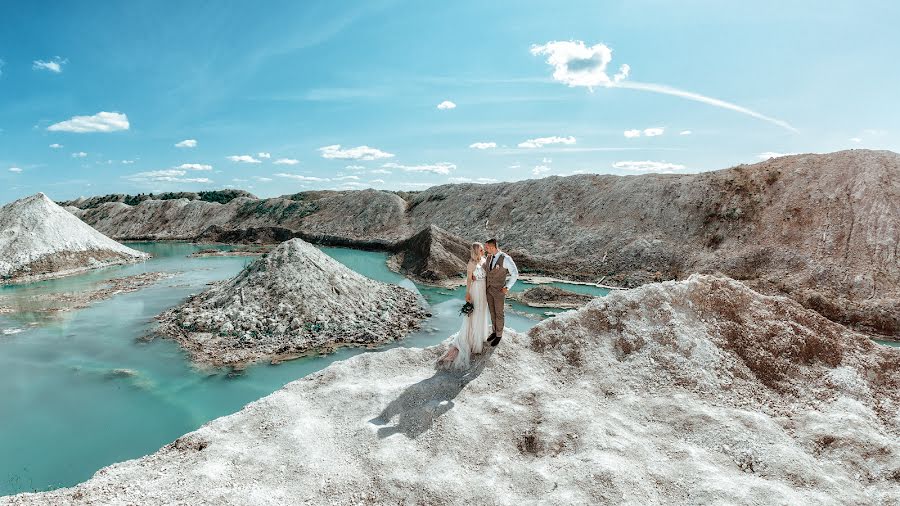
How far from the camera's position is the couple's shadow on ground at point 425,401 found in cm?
668

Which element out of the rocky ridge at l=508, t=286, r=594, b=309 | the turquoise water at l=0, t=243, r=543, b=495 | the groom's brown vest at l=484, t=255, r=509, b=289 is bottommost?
the turquoise water at l=0, t=243, r=543, b=495

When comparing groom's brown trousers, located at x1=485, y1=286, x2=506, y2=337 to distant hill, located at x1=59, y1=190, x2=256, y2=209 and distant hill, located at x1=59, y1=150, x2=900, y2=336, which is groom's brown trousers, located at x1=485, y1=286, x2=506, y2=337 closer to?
distant hill, located at x1=59, y1=150, x2=900, y2=336

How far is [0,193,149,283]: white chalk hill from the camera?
31797 millimetres

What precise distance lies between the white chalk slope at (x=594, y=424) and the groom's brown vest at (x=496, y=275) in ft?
4.57

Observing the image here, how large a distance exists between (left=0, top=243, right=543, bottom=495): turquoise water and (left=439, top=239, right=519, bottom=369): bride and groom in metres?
6.55

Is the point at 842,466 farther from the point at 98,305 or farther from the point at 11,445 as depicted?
the point at 98,305

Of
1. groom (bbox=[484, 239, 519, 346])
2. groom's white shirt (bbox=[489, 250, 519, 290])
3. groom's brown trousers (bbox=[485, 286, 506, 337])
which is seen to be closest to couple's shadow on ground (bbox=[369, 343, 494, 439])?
groom's brown trousers (bbox=[485, 286, 506, 337])

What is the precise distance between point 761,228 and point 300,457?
32.6 m

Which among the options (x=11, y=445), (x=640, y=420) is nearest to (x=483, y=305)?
(x=640, y=420)

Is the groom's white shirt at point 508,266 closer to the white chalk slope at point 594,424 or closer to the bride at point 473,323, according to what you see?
the bride at point 473,323

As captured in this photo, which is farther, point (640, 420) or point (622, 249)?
point (622, 249)

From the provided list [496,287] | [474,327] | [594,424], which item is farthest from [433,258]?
[594,424]

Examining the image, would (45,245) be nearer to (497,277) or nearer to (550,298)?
(550,298)

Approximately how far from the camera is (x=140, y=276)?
31125 millimetres
